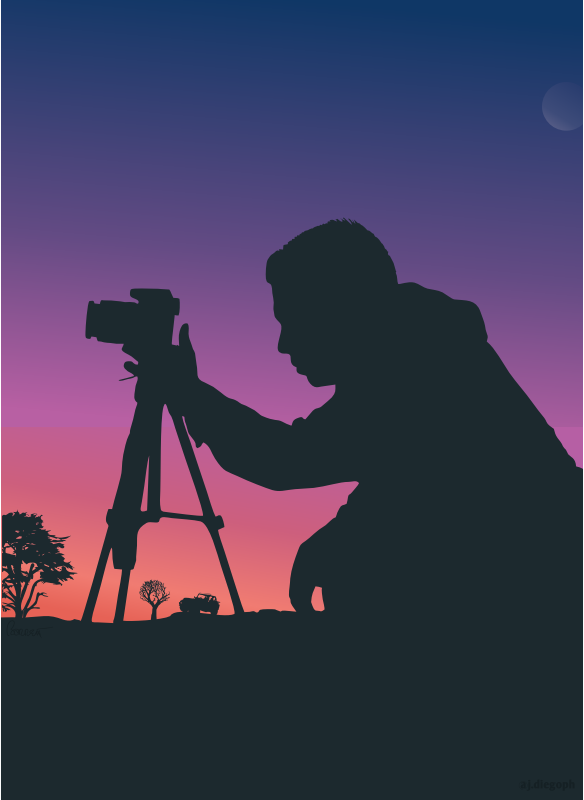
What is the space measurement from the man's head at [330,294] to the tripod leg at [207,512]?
164cm

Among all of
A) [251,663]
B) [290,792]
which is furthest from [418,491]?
[251,663]

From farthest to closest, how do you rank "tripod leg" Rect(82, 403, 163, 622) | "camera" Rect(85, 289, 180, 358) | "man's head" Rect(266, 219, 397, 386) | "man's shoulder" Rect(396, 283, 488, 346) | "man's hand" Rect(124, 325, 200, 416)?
"tripod leg" Rect(82, 403, 163, 622) → "camera" Rect(85, 289, 180, 358) → "man's hand" Rect(124, 325, 200, 416) → "man's head" Rect(266, 219, 397, 386) → "man's shoulder" Rect(396, 283, 488, 346)

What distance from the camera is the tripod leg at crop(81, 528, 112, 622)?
137 inches

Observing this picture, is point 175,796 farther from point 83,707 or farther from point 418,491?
point 418,491

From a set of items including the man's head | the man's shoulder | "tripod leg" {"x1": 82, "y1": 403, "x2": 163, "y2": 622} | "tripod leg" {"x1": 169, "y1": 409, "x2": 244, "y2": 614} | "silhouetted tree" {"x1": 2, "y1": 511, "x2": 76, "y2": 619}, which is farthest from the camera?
"silhouetted tree" {"x1": 2, "y1": 511, "x2": 76, "y2": 619}

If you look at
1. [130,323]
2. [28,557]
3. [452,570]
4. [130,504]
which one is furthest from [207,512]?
[28,557]

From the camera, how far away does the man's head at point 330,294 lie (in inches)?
90.3

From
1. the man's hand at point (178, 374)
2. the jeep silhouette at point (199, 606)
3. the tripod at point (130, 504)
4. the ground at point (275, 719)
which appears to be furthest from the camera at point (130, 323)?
the jeep silhouette at point (199, 606)

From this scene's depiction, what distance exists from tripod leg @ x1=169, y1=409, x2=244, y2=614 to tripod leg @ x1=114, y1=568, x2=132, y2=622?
57 centimetres

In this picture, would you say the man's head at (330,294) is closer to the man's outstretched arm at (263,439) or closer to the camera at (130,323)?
the man's outstretched arm at (263,439)

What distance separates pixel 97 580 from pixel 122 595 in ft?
0.59

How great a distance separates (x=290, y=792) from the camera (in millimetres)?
2217

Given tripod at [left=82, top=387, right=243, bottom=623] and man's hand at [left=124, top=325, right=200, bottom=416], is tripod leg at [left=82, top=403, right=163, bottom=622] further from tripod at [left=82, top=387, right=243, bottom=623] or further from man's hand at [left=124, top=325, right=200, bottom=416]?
man's hand at [left=124, top=325, right=200, bottom=416]

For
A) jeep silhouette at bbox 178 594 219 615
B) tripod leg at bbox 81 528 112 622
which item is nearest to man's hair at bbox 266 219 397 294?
tripod leg at bbox 81 528 112 622
